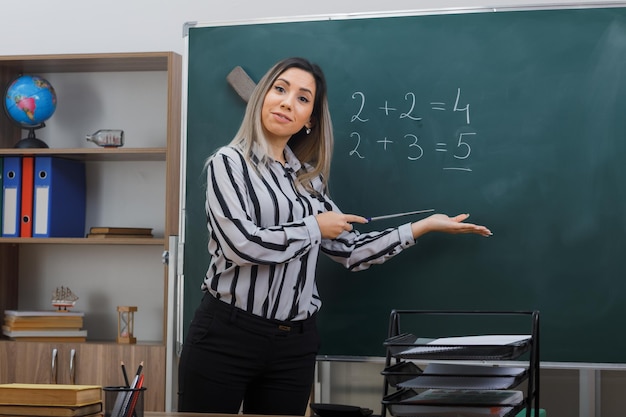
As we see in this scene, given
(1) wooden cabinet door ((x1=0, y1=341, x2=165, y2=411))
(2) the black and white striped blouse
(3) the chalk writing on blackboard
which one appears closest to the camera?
(2) the black and white striped blouse

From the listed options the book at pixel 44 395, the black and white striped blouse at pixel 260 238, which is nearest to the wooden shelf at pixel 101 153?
the black and white striped blouse at pixel 260 238

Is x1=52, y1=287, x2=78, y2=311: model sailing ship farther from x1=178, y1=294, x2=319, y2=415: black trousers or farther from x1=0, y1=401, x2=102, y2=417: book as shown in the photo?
x1=0, y1=401, x2=102, y2=417: book

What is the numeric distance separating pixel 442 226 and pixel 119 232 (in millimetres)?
1406

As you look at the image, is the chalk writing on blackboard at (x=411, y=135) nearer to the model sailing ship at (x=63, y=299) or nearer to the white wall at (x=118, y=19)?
the white wall at (x=118, y=19)

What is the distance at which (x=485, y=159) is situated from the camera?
2.77 metres

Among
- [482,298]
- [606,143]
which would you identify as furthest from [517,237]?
[606,143]

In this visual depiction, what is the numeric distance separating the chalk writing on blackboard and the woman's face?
0.95 feet

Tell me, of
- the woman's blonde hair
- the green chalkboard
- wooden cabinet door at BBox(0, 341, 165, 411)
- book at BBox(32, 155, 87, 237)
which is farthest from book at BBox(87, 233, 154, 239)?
the woman's blonde hair

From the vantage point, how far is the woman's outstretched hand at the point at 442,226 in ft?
8.67

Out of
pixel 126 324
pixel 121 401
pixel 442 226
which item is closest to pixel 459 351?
pixel 121 401

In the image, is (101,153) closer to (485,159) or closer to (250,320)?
(250,320)

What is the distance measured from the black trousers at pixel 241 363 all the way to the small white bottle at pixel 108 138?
1217 millimetres

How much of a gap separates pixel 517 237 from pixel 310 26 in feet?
3.25

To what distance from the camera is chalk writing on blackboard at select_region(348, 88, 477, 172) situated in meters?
2.79
